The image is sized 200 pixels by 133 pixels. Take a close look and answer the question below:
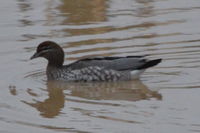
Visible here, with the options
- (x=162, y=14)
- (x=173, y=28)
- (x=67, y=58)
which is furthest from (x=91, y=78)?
(x=162, y=14)

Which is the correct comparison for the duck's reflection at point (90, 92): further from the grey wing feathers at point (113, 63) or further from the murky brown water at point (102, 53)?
the grey wing feathers at point (113, 63)

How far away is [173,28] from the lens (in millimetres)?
17891

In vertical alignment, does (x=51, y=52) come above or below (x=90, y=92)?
above

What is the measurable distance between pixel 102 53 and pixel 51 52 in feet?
4.68

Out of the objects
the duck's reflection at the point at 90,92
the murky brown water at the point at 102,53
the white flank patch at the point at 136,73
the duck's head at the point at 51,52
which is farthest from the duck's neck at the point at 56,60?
the white flank patch at the point at 136,73

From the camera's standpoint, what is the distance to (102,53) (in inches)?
636

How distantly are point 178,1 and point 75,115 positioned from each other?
374 inches

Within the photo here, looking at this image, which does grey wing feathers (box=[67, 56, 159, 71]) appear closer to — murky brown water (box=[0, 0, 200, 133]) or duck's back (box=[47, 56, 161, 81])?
duck's back (box=[47, 56, 161, 81])

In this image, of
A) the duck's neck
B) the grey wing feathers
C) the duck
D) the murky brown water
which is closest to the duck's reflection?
the murky brown water

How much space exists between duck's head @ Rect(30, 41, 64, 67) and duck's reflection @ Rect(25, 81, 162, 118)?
48 centimetres

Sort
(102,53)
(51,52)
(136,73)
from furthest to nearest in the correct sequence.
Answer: (102,53) < (51,52) < (136,73)

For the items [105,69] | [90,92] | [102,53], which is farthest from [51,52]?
[90,92]

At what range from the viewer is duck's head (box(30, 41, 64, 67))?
15.0 metres

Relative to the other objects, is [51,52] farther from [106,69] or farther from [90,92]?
[90,92]
